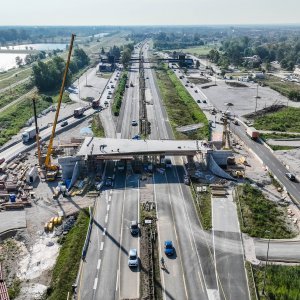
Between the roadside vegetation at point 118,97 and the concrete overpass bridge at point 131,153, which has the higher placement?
A: the concrete overpass bridge at point 131,153

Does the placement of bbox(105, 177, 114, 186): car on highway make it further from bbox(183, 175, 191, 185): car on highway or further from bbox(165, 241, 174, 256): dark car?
bbox(165, 241, 174, 256): dark car

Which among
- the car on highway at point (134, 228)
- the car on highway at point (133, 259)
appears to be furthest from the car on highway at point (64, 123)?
the car on highway at point (133, 259)

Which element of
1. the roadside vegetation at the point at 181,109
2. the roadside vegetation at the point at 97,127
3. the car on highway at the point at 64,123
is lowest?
the roadside vegetation at the point at 181,109

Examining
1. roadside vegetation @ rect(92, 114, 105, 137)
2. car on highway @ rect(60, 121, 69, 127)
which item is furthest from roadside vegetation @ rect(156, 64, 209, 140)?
car on highway @ rect(60, 121, 69, 127)

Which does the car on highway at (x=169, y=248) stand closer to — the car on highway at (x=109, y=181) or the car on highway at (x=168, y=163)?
the car on highway at (x=109, y=181)

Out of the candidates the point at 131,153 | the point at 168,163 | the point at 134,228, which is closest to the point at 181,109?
the point at 168,163

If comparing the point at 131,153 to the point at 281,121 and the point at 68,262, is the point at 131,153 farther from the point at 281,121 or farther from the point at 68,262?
the point at 281,121

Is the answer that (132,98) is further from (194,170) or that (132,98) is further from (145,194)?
(145,194)
